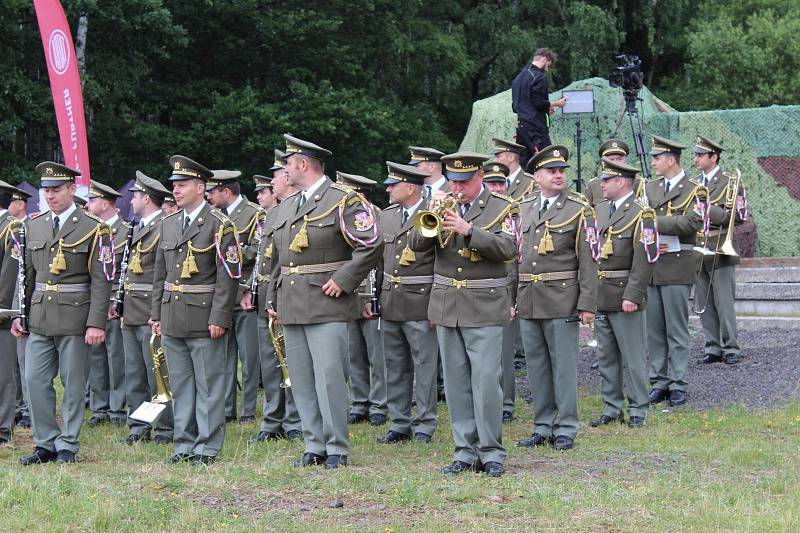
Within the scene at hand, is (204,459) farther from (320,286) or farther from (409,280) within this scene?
(409,280)

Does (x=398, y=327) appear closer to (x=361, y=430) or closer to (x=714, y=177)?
(x=361, y=430)

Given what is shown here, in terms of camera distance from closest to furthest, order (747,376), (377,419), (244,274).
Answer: (377,419)
(244,274)
(747,376)

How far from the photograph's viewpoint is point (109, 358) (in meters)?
11.6

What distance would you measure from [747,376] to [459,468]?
215 inches

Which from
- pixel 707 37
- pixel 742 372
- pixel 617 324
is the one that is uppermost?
pixel 707 37

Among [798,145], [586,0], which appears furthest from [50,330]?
[586,0]

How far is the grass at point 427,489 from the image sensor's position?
6.92m

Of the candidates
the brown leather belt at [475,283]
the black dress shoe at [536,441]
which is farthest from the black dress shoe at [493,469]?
the black dress shoe at [536,441]

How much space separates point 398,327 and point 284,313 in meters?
1.84

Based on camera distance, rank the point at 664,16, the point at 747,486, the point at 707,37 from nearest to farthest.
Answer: the point at 747,486 → the point at 707,37 → the point at 664,16

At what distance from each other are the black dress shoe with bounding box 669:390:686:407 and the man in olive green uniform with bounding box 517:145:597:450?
2120 millimetres

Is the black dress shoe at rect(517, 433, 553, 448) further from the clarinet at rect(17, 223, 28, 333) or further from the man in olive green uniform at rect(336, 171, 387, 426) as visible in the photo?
the clarinet at rect(17, 223, 28, 333)

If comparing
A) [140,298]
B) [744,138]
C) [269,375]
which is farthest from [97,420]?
[744,138]

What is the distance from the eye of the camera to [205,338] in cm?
886
